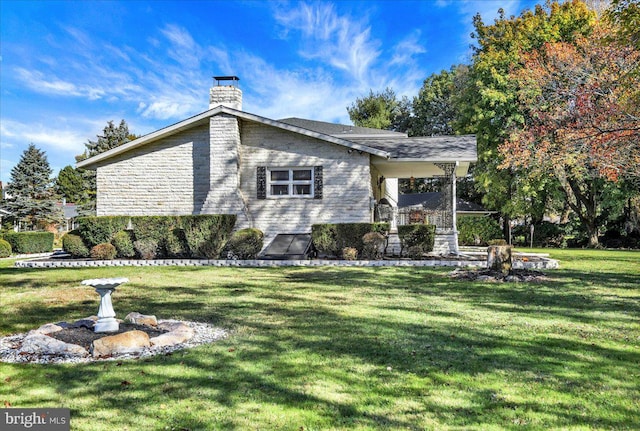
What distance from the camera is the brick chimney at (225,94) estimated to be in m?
17.5

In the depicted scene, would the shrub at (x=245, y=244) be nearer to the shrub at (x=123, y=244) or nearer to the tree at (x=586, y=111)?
the shrub at (x=123, y=244)

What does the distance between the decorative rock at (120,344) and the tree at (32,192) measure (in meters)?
31.5

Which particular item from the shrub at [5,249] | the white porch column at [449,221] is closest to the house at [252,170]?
the white porch column at [449,221]

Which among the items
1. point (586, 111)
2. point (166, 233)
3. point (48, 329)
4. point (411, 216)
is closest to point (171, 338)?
point (48, 329)

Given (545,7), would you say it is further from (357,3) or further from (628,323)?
(628,323)

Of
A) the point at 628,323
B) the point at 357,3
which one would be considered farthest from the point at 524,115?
the point at 628,323

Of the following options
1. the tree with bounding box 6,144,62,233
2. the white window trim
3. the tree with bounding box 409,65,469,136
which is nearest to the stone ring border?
the white window trim

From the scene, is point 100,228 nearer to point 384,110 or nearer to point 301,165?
point 301,165

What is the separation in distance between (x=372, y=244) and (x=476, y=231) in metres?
15.4

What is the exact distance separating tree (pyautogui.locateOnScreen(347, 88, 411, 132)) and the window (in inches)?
999

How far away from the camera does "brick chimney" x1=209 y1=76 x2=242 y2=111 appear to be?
17547 millimetres

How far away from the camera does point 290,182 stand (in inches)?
655

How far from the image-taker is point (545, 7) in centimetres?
2512

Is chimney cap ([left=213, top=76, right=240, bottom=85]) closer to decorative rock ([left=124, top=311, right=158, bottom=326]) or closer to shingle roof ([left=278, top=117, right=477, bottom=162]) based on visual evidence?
shingle roof ([left=278, top=117, right=477, bottom=162])
